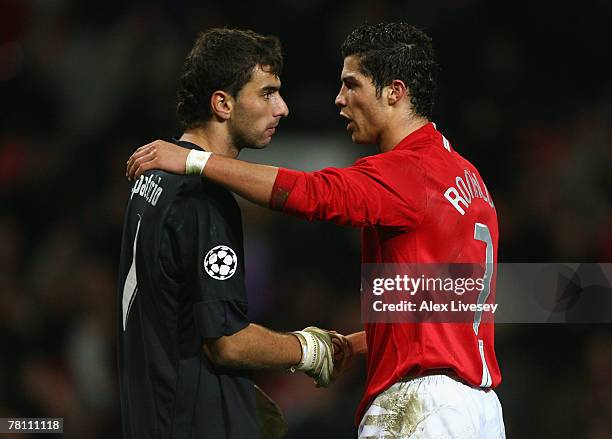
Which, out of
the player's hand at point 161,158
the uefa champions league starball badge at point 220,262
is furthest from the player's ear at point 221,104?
the uefa champions league starball badge at point 220,262

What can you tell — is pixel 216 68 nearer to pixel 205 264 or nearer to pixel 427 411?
pixel 205 264

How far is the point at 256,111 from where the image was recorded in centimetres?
428

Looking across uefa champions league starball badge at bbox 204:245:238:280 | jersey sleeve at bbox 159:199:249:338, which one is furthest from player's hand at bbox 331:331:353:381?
uefa champions league starball badge at bbox 204:245:238:280

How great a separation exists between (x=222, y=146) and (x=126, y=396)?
1.16 metres

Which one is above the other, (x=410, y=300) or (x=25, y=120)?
(x=25, y=120)

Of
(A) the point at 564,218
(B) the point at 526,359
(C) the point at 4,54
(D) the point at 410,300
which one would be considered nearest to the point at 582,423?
(B) the point at 526,359

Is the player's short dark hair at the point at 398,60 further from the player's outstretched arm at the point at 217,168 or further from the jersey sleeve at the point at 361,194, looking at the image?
the player's outstretched arm at the point at 217,168

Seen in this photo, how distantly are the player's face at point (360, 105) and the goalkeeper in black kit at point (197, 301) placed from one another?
612mm

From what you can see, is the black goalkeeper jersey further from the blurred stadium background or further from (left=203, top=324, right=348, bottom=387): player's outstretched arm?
the blurred stadium background

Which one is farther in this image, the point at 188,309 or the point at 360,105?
the point at 360,105

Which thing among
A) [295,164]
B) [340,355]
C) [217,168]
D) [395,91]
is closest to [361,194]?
[217,168]

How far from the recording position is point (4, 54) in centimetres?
820

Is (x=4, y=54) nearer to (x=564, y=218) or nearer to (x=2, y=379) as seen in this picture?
(x=2, y=379)

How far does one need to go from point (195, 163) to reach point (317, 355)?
105 cm
